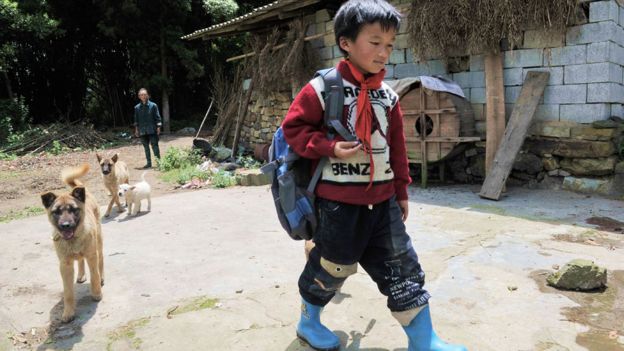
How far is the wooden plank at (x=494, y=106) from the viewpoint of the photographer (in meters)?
7.04

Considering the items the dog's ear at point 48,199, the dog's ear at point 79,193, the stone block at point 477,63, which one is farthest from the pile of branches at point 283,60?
the dog's ear at point 48,199

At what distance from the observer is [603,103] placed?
6.39 meters

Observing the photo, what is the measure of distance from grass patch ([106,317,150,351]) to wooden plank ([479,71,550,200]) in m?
5.05

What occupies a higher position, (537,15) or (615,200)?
(537,15)

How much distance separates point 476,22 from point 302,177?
229 inches

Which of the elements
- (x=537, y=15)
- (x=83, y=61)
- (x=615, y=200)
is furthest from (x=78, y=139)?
(x=615, y=200)

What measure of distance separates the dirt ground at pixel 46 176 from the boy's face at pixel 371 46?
6.43 m

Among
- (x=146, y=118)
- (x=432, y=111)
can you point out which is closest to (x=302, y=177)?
(x=432, y=111)

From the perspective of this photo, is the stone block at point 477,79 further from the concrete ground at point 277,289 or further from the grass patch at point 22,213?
the grass patch at point 22,213

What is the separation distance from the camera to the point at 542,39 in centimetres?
677

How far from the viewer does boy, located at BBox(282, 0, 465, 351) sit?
2.13 metres

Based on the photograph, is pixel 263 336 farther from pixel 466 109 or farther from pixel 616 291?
pixel 466 109

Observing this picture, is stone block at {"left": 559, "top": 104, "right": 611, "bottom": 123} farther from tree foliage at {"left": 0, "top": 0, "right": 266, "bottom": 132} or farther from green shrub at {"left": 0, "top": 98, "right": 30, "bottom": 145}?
green shrub at {"left": 0, "top": 98, "right": 30, "bottom": 145}

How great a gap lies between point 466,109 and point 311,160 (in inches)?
216
